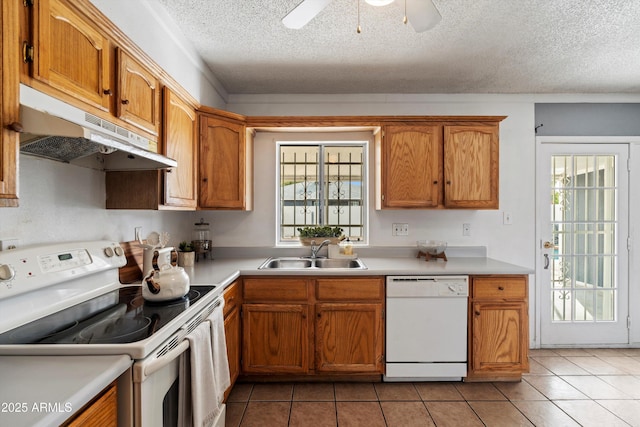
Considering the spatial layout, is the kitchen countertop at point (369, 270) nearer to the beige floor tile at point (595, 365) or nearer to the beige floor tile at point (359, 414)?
the beige floor tile at point (359, 414)

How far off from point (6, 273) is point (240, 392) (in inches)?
67.2

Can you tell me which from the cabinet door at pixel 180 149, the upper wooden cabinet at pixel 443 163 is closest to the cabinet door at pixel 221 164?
the cabinet door at pixel 180 149

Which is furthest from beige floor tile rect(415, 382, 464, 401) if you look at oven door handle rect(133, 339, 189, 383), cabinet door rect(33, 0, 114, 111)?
cabinet door rect(33, 0, 114, 111)

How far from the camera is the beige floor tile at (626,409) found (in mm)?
2127

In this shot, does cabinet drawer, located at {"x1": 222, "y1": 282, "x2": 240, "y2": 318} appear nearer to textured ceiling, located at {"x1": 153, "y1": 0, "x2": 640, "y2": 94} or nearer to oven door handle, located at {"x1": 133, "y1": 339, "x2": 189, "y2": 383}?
oven door handle, located at {"x1": 133, "y1": 339, "x2": 189, "y2": 383}

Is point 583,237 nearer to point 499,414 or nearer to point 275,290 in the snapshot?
point 499,414

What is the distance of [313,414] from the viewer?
2.17 meters

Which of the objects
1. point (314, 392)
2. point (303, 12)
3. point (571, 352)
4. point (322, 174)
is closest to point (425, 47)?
point (303, 12)

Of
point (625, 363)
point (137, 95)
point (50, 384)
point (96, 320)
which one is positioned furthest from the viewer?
point (625, 363)

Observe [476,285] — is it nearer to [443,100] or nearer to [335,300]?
[335,300]

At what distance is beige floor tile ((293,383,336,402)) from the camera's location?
2.35 metres

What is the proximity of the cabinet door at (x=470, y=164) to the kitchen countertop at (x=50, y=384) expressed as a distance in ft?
8.51

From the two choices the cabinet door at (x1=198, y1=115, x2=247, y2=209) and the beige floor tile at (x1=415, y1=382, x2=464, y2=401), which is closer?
the beige floor tile at (x1=415, y1=382, x2=464, y2=401)

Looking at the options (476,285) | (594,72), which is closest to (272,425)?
(476,285)
